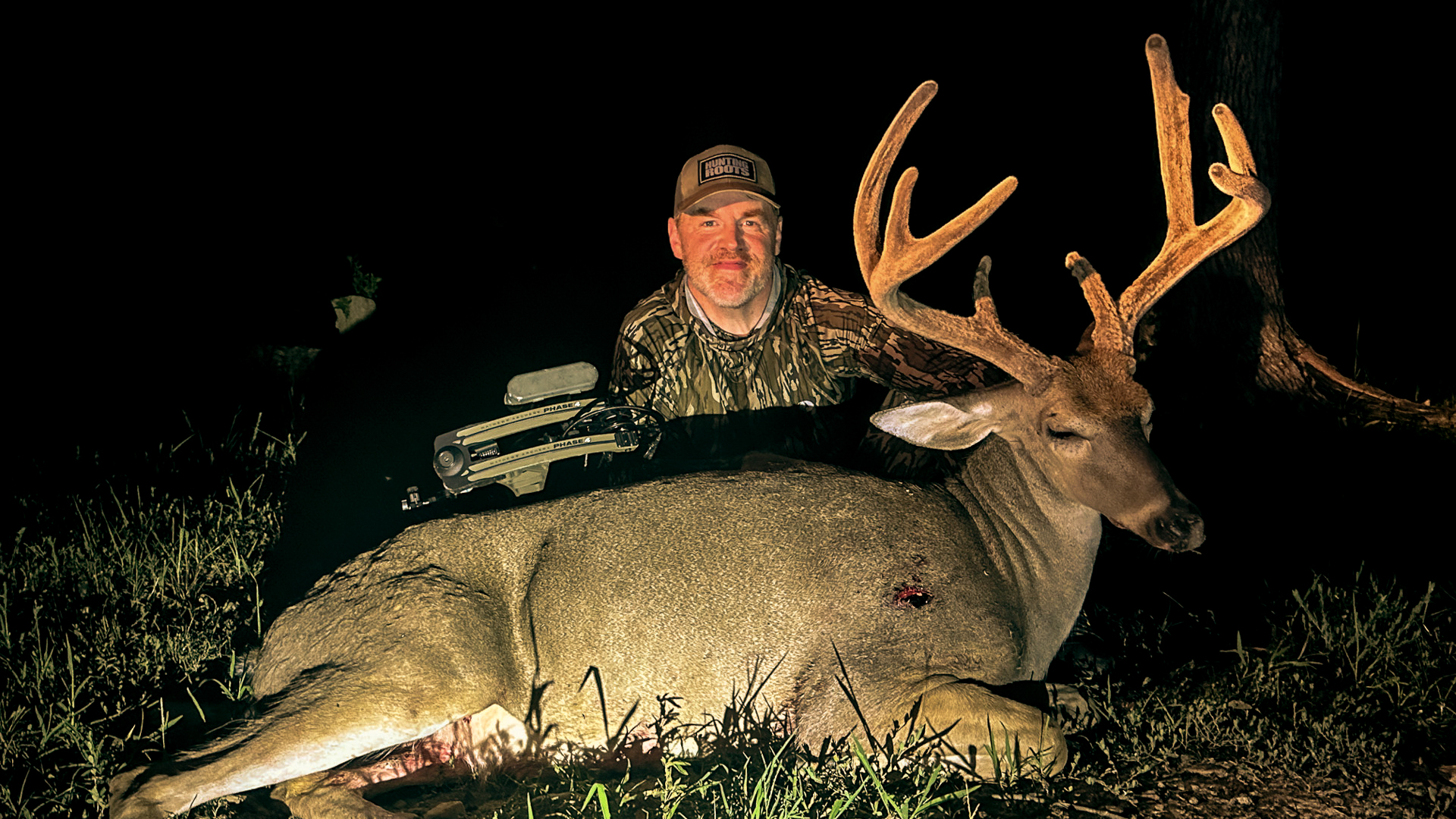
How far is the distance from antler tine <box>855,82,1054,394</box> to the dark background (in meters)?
1.75

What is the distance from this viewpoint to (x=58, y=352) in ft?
22.5

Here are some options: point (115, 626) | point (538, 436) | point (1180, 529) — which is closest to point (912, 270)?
point (1180, 529)

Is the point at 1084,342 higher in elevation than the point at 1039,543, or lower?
higher

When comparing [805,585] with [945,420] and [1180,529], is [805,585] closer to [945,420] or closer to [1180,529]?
[945,420]

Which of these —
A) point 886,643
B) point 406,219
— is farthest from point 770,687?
point 406,219

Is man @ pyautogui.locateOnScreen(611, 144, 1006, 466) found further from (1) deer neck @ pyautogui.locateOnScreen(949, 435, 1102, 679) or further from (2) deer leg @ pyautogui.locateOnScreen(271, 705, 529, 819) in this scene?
(2) deer leg @ pyautogui.locateOnScreen(271, 705, 529, 819)

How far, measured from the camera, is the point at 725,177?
5281 mm

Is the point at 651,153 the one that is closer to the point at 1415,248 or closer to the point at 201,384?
the point at 201,384

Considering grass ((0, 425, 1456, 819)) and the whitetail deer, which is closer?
grass ((0, 425, 1456, 819))

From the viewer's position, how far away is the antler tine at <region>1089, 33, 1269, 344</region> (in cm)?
336

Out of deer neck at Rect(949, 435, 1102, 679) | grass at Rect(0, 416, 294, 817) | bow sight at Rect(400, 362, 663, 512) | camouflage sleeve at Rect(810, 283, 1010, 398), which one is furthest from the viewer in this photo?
camouflage sleeve at Rect(810, 283, 1010, 398)

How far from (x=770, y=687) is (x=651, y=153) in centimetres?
802

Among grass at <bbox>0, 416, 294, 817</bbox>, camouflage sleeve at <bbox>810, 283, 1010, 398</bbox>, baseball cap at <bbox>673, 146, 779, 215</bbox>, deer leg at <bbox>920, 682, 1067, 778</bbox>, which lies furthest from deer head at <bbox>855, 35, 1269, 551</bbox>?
grass at <bbox>0, 416, 294, 817</bbox>

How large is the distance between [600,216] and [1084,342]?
701 cm
